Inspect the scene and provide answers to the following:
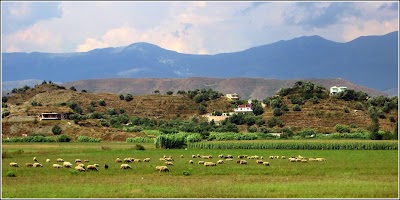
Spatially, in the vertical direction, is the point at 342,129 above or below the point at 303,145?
above

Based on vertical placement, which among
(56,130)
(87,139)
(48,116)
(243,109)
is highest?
(243,109)

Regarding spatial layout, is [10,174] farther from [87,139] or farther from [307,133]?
[307,133]

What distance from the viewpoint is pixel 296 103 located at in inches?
5364

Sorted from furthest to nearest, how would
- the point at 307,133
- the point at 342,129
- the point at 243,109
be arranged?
the point at 243,109 < the point at 342,129 < the point at 307,133

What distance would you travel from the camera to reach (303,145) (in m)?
73.1

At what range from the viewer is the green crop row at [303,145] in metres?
71.6

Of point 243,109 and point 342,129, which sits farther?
point 243,109

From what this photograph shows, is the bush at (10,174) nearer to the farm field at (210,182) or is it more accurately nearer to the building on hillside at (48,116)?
the farm field at (210,182)

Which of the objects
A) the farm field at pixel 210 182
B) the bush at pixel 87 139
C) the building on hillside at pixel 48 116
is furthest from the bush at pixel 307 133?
the farm field at pixel 210 182

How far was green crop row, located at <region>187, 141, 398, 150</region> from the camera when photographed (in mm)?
71625

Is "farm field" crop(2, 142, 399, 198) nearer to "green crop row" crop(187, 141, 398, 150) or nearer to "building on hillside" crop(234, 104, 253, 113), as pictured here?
"green crop row" crop(187, 141, 398, 150)

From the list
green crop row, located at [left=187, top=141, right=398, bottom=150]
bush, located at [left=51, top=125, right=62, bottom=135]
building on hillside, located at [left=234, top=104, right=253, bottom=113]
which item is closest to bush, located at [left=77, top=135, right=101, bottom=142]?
bush, located at [left=51, top=125, right=62, bottom=135]

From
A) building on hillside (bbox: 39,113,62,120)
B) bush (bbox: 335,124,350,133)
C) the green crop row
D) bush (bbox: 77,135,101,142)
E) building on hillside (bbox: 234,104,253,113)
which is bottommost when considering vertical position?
bush (bbox: 77,135,101,142)

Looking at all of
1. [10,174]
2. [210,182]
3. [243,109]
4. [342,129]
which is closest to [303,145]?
[342,129]
